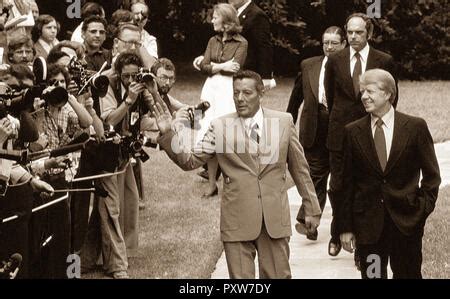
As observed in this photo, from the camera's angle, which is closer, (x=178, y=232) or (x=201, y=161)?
(x=201, y=161)

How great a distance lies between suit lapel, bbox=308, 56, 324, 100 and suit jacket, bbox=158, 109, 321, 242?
335 centimetres

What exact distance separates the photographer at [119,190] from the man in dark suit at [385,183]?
2.07m

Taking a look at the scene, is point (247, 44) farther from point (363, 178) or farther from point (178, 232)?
point (363, 178)

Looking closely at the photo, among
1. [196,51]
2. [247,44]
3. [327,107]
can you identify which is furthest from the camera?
[196,51]

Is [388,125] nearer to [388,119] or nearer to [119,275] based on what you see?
[388,119]

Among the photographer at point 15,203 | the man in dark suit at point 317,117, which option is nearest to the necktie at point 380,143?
the photographer at point 15,203

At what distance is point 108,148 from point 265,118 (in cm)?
156

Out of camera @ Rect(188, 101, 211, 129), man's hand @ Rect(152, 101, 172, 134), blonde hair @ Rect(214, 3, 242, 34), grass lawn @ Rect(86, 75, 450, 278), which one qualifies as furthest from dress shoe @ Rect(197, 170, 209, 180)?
man's hand @ Rect(152, 101, 172, 134)

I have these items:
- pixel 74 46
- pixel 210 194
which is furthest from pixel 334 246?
pixel 210 194

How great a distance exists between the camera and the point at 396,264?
8305 millimetres

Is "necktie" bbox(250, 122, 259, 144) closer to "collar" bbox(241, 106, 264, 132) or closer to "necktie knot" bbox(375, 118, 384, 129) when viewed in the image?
"collar" bbox(241, 106, 264, 132)

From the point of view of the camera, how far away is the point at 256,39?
13242 mm

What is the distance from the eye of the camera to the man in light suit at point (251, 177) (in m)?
7.95
